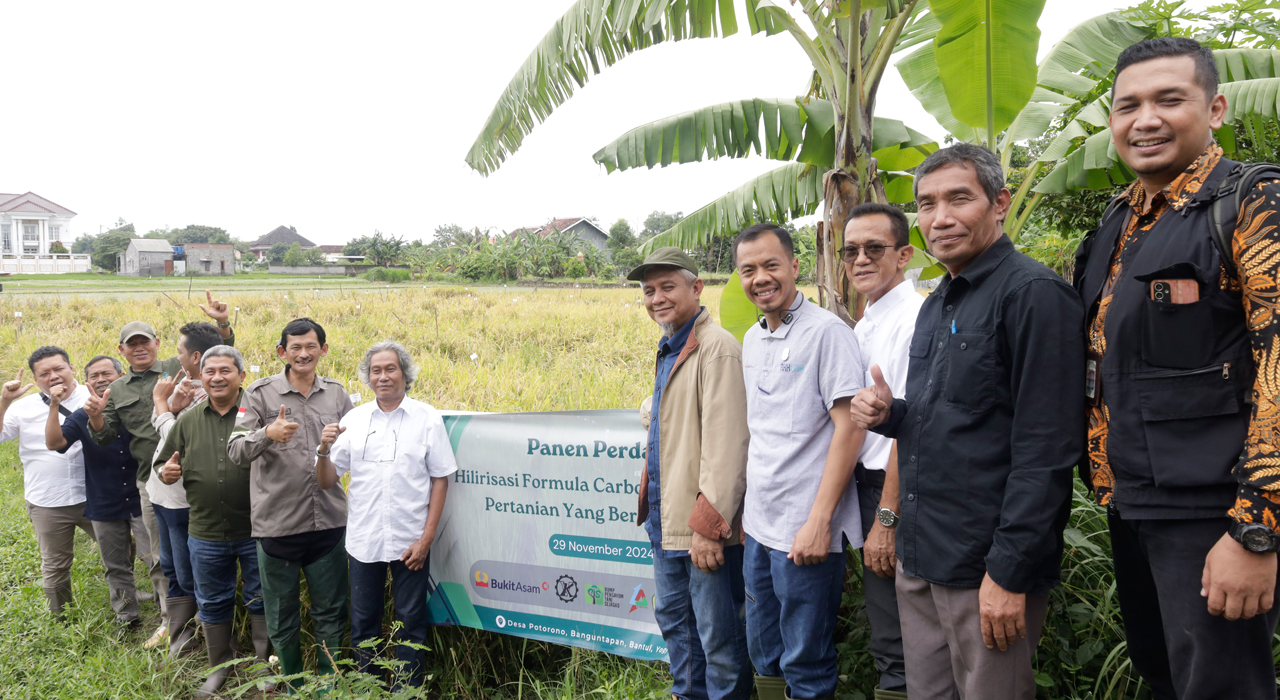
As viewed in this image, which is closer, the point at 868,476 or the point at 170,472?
the point at 868,476

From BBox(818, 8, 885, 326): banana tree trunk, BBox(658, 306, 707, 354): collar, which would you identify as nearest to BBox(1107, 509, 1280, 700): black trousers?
BBox(658, 306, 707, 354): collar

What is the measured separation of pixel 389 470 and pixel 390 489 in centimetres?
9

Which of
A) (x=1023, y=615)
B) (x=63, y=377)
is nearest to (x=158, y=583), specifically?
(x=63, y=377)

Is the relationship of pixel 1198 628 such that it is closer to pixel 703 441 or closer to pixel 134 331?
pixel 703 441

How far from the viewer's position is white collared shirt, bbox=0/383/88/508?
4.50 metres

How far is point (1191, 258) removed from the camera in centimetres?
147

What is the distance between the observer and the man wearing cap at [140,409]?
4.19 metres

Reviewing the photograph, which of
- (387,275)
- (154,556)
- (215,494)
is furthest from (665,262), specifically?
(387,275)

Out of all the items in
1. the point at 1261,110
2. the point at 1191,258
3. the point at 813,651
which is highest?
the point at 1261,110

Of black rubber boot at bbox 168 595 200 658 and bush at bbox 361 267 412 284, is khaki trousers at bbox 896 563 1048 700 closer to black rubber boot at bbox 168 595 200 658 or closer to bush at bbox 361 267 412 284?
black rubber boot at bbox 168 595 200 658

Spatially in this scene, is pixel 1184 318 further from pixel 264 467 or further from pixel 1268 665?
pixel 264 467

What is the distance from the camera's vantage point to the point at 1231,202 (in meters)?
1.43

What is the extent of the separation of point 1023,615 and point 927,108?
291cm

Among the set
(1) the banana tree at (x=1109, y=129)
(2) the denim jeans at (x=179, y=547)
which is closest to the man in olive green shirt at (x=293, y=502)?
(2) the denim jeans at (x=179, y=547)
